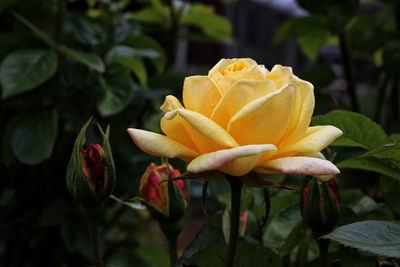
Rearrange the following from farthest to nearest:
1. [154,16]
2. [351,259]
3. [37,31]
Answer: [154,16], [37,31], [351,259]

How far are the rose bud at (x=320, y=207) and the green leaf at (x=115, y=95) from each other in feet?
1.29

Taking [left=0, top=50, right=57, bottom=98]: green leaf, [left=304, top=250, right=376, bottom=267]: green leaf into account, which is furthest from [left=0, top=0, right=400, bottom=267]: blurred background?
[left=304, top=250, right=376, bottom=267]: green leaf

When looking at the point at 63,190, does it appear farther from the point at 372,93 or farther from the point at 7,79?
the point at 372,93

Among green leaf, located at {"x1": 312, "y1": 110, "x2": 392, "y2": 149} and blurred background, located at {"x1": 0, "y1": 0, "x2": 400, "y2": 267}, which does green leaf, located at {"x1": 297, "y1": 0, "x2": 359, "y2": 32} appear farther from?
green leaf, located at {"x1": 312, "y1": 110, "x2": 392, "y2": 149}

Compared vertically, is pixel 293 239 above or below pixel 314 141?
below

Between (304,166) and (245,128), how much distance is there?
0.04 m

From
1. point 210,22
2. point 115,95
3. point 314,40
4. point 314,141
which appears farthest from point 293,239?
point 210,22

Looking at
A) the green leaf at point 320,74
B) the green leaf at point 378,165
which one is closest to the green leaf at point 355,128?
the green leaf at point 378,165

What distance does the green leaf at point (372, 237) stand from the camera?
217 millimetres

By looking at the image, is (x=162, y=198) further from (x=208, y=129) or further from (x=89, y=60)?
(x=89, y=60)

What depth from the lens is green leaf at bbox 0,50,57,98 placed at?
23.4 inches

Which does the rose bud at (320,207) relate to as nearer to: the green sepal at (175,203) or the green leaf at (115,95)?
the green sepal at (175,203)

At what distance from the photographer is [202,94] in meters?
0.24

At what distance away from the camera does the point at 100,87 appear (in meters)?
0.70
